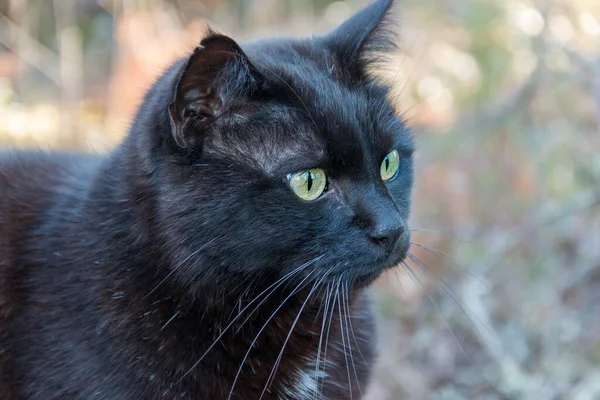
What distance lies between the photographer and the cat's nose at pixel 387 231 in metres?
1.54

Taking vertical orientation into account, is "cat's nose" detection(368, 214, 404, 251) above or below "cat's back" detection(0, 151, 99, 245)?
above

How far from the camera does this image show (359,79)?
72.2 inches

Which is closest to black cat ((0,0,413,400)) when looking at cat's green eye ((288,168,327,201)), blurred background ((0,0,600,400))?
cat's green eye ((288,168,327,201))

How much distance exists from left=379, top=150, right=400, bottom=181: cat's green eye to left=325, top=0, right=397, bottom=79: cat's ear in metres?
0.23

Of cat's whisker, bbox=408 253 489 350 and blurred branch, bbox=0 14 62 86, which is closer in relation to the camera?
cat's whisker, bbox=408 253 489 350

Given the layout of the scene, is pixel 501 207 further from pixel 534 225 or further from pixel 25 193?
pixel 25 193

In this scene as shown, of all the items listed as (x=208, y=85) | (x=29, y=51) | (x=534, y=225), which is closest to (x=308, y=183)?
(x=208, y=85)

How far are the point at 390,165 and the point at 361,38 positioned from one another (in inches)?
13.6

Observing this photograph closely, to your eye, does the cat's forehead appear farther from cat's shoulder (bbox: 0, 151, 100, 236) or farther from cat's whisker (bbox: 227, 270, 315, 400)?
cat's shoulder (bbox: 0, 151, 100, 236)

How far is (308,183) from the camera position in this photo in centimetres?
158

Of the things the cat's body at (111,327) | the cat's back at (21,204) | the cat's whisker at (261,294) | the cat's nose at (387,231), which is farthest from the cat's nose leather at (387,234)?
the cat's back at (21,204)

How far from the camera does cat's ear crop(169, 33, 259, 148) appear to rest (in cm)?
144

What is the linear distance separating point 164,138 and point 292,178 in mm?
306

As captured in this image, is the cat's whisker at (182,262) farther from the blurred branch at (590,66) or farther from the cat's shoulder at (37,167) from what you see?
the blurred branch at (590,66)
